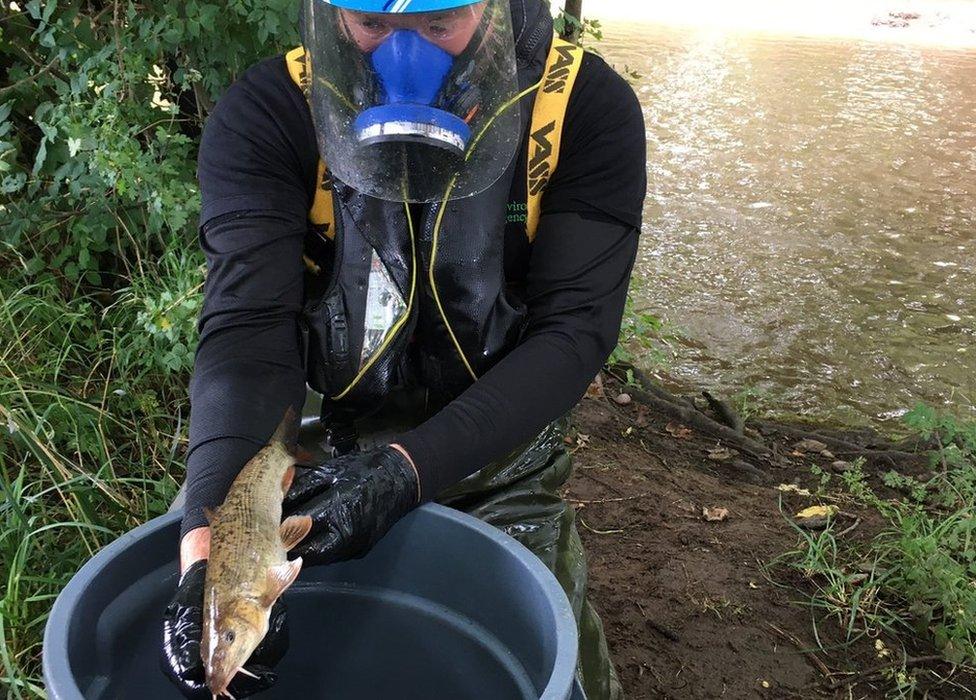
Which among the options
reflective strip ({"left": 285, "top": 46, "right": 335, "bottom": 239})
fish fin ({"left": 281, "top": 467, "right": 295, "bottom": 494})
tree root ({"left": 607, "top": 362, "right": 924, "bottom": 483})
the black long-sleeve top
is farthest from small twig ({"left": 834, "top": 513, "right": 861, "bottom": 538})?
fish fin ({"left": 281, "top": 467, "right": 295, "bottom": 494})

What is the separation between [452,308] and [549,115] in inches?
19.8

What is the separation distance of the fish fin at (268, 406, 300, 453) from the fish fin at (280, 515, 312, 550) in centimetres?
26

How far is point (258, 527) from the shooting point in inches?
62.0

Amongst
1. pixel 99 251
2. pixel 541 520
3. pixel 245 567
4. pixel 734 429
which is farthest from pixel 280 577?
pixel 734 429

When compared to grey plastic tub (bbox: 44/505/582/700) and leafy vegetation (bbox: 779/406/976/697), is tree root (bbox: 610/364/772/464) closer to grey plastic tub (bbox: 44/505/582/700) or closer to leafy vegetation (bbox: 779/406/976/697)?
leafy vegetation (bbox: 779/406/976/697)

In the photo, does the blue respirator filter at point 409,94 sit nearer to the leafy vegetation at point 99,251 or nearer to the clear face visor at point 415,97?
the clear face visor at point 415,97

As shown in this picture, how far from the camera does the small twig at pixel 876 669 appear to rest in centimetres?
268

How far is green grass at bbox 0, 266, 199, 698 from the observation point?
2467mm

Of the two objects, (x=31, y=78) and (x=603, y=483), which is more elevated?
(x=31, y=78)

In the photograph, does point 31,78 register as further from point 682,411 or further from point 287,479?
point 682,411

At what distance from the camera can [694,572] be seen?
309 centimetres

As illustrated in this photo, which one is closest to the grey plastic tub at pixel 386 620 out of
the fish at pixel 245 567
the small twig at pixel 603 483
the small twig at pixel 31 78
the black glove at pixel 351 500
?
the black glove at pixel 351 500

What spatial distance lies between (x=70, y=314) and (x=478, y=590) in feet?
7.44

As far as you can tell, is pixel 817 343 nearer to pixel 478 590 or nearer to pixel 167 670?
pixel 478 590
